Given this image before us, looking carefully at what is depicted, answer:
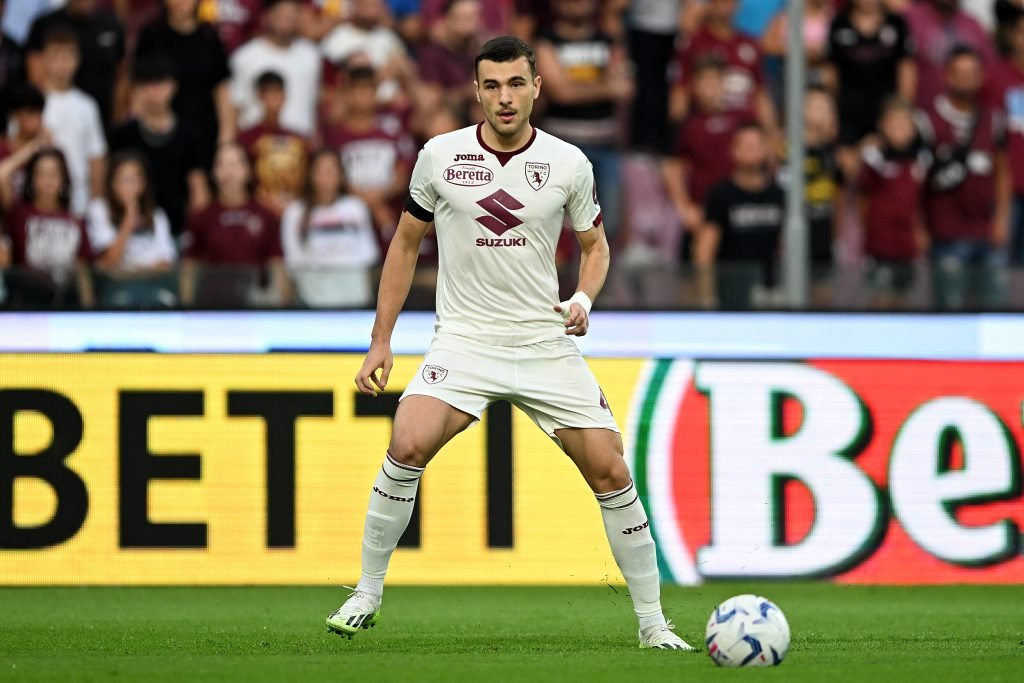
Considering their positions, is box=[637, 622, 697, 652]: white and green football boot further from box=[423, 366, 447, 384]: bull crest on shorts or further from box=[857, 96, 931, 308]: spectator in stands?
box=[857, 96, 931, 308]: spectator in stands

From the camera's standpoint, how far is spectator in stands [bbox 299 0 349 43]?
51.4ft

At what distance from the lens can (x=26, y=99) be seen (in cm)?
1403

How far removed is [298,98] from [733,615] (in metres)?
8.96

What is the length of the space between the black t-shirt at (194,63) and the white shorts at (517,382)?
746 centimetres

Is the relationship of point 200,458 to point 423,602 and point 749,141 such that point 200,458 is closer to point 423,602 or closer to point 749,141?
point 423,602

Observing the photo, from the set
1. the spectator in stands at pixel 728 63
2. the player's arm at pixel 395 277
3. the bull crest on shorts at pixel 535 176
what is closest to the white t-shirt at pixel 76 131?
the spectator in stands at pixel 728 63

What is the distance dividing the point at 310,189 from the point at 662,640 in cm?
659

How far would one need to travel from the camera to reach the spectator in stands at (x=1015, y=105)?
15344mm

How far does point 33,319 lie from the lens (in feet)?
37.2

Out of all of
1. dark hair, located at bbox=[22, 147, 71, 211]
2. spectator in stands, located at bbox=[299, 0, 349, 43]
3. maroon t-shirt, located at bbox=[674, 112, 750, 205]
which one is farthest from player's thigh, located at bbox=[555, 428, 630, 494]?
spectator in stands, located at bbox=[299, 0, 349, 43]

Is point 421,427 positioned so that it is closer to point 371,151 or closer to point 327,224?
point 327,224

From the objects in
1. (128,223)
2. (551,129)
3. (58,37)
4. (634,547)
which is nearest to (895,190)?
(551,129)

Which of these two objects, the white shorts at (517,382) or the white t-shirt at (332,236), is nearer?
the white shorts at (517,382)

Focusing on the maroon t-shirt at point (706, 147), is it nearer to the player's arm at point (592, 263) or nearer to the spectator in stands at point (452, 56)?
the spectator in stands at point (452, 56)
